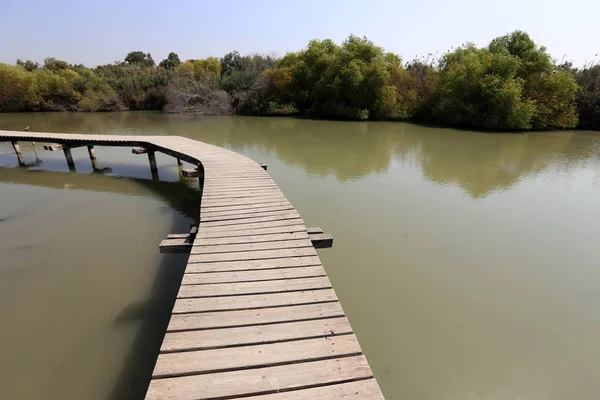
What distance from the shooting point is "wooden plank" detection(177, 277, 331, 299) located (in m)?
2.25

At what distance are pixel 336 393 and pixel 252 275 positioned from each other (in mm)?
1168

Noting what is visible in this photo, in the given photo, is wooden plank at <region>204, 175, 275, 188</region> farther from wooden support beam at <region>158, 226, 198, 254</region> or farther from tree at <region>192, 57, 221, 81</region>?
tree at <region>192, 57, 221, 81</region>

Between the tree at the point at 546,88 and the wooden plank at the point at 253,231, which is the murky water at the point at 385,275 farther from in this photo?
the tree at the point at 546,88

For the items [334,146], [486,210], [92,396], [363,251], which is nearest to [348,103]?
[334,146]

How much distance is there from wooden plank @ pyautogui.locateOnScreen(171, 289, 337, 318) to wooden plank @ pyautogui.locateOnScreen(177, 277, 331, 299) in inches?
1.7

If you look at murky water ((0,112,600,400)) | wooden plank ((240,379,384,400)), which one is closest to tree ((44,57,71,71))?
murky water ((0,112,600,400))

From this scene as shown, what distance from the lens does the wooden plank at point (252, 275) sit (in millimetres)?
2404

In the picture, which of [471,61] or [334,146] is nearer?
[334,146]

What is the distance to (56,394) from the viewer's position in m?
2.29

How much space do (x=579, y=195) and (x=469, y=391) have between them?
19.7ft

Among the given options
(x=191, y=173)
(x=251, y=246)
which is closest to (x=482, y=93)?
(x=191, y=173)

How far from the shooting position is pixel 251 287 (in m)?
2.33

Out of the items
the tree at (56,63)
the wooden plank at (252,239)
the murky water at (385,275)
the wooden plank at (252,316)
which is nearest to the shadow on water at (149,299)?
the murky water at (385,275)

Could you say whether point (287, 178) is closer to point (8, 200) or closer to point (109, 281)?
point (109, 281)
